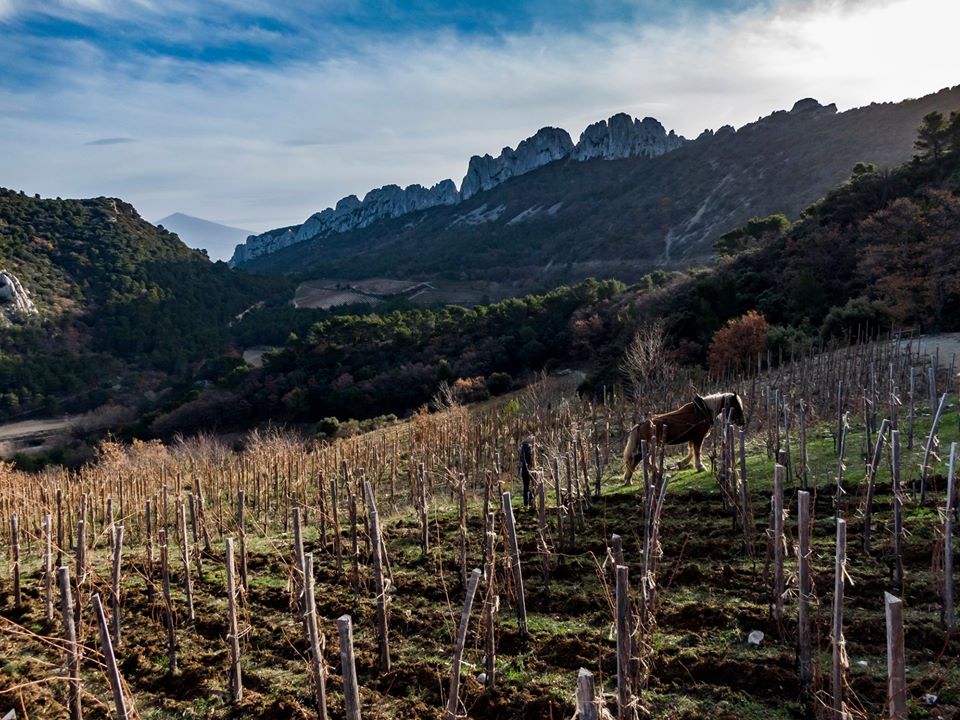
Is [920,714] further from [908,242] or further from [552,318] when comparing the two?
[552,318]

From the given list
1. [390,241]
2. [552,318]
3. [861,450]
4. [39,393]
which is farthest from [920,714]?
[390,241]

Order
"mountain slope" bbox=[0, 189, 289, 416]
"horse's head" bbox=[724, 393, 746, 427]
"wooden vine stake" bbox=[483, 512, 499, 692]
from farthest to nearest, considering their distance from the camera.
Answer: "mountain slope" bbox=[0, 189, 289, 416]
"horse's head" bbox=[724, 393, 746, 427]
"wooden vine stake" bbox=[483, 512, 499, 692]

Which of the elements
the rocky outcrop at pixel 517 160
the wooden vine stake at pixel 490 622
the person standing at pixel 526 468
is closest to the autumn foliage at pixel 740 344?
the person standing at pixel 526 468

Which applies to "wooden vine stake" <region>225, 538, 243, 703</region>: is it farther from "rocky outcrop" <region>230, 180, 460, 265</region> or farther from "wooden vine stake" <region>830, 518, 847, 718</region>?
"rocky outcrop" <region>230, 180, 460, 265</region>

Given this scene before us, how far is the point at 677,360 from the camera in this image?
2492cm

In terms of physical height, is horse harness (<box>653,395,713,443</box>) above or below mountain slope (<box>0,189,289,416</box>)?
below

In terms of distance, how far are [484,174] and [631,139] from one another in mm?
32463

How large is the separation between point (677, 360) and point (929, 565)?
64.4ft

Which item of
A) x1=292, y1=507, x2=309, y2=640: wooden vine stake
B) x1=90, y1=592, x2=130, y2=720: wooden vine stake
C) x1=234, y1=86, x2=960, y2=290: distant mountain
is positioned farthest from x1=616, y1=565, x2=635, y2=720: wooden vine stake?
x1=234, y1=86, x2=960, y2=290: distant mountain

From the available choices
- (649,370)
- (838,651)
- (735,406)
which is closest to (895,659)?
(838,651)

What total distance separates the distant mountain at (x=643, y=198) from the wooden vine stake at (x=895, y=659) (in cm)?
5653

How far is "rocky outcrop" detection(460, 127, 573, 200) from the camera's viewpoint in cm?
11750

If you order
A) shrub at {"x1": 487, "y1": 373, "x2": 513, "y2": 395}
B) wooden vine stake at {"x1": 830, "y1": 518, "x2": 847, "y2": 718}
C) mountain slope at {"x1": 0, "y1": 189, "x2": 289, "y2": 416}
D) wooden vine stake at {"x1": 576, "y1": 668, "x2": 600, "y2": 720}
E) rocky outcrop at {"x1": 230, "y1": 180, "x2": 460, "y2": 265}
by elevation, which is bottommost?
shrub at {"x1": 487, "y1": 373, "x2": 513, "y2": 395}

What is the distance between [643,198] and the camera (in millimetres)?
81188
